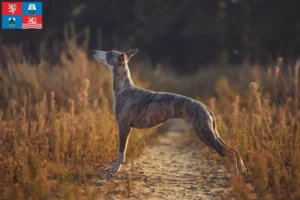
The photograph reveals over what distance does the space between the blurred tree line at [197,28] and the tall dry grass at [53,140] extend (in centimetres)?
1399

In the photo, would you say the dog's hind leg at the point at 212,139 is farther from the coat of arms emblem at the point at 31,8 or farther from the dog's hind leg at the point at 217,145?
the coat of arms emblem at the point at 31,8

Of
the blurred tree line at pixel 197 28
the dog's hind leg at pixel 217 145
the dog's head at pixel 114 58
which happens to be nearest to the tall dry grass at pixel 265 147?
the dog's hind leg at pixel 217 145

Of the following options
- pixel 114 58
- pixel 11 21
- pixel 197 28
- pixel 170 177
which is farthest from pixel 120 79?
pixel 197 28

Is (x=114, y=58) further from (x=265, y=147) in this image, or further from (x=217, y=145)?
(x=265, y=147)

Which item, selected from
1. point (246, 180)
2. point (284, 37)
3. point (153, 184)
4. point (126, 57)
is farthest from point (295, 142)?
point (284, 37)

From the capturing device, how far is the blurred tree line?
25.9 metres

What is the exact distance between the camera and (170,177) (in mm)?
6453

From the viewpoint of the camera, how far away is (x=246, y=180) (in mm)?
6164

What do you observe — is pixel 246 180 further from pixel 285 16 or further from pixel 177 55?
pixel 177 55

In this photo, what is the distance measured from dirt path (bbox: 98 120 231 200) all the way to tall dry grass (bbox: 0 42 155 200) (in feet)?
0.96

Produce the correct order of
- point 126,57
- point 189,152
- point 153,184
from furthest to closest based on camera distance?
point 189,152 < point 126,57 < point 153,184

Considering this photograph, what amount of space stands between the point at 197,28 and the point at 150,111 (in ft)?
75.6

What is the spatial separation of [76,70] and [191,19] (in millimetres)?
19654

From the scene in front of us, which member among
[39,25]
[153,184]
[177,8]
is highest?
[177,8]
